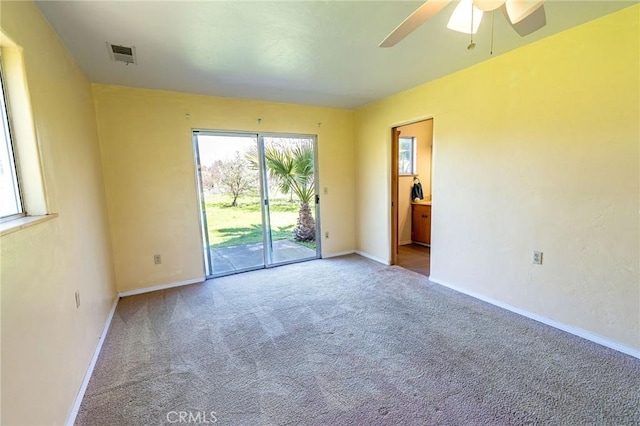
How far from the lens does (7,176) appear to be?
1432 millimetres

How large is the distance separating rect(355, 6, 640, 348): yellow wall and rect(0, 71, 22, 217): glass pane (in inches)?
139

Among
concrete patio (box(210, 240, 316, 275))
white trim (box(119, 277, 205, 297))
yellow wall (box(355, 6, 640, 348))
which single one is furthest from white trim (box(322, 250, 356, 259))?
white trim (box(119, 277, 205, 297))

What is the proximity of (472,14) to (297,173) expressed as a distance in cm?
309

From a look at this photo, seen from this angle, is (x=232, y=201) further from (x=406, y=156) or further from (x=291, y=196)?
(x=406, y=156)

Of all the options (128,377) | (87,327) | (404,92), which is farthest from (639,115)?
(87,327)

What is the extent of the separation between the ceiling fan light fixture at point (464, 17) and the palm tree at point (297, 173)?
113 inches

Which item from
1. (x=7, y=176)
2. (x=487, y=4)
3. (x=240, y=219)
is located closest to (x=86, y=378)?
(x=7, y=176)

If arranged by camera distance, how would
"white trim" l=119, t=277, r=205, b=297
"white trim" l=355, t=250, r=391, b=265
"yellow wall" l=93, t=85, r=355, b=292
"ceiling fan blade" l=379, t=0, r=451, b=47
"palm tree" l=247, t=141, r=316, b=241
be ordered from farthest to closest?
"white trim" l=355, t=250, r=391, b=265 → "palm tree" l=247, t=141, r=316, b=241 → "white trim" l=119, t=277, r=205, b=297 → "yellow wall" l=93, t=85, r=355, b=292 → "ceiling fan blade" l=379, t=0, r=451, b=47

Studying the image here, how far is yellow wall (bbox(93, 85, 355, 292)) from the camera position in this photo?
3.15 meters

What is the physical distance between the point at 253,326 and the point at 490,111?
306cm

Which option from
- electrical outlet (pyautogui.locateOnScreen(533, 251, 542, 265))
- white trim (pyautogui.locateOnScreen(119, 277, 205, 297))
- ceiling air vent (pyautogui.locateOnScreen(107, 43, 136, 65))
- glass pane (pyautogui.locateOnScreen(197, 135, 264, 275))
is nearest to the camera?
ceiling air vent (pyautogui.locateOnScreen(107, 43, 136, 65))

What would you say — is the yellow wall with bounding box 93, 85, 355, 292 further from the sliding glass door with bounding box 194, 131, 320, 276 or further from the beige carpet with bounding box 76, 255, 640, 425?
the beige carpet with bounding box 76, 255, 640, 425

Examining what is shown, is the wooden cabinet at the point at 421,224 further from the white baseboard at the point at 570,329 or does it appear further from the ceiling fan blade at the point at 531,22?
the ceiling fan blade at the point at 531,22

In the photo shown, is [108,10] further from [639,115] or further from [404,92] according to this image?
[639,115]
